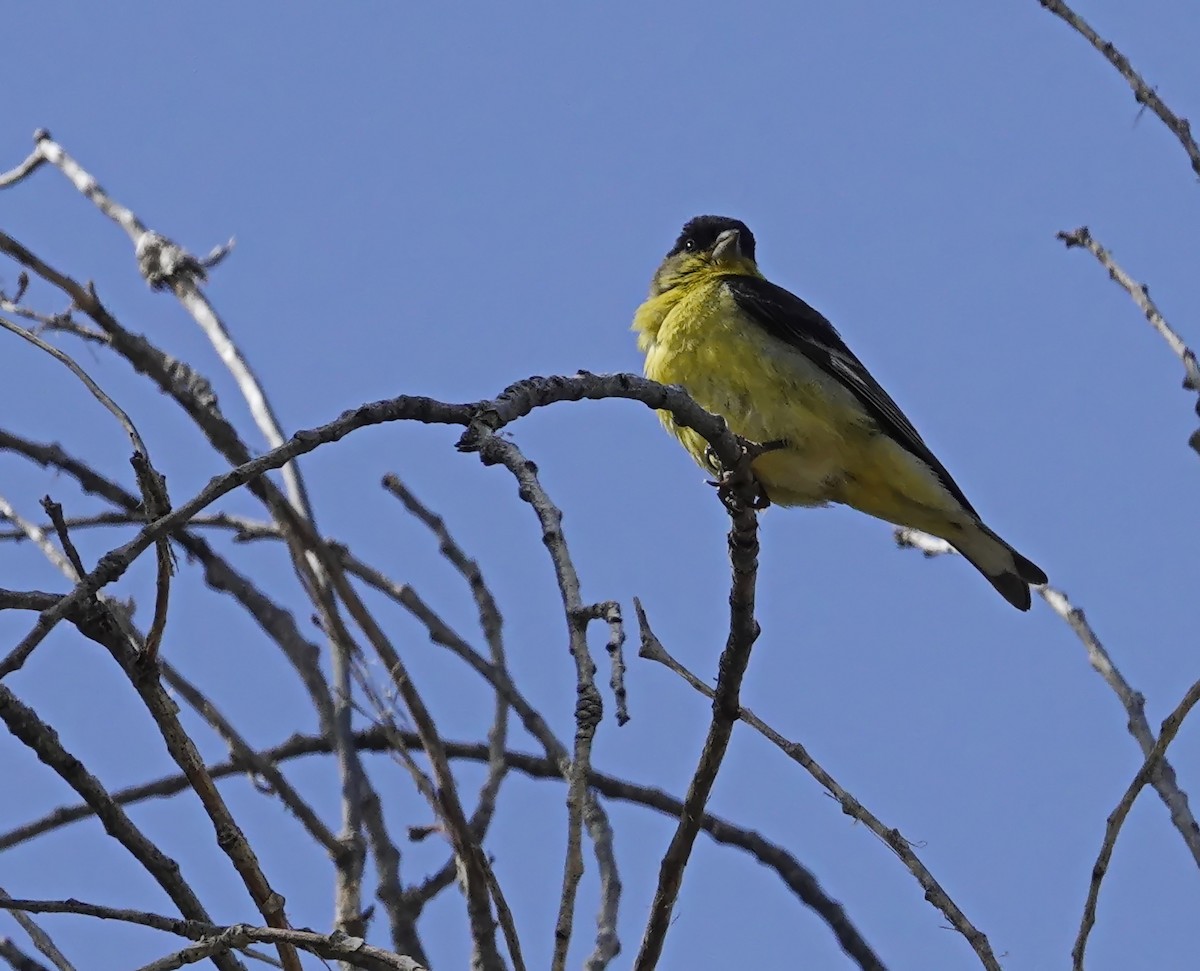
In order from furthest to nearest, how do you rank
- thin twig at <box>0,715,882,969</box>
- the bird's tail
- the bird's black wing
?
the bird's tail
the bird's black wing
thin twig at <box>0,715,882,969</box>

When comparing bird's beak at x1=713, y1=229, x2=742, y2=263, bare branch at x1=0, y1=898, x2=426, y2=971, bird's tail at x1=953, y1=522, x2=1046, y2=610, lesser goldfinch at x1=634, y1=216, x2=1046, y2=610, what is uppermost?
bird's beak at x1=713, y1=229, x2=742, y2=263

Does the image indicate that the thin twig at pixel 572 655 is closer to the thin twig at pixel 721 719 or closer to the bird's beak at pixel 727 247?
the thin twig at pixel 721 719

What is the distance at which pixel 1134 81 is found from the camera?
369 cm

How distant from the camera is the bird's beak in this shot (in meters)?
7.12

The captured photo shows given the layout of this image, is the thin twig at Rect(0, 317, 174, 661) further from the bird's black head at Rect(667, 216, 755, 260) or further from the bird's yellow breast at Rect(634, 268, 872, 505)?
the bird's black head at Rect(667, 216, 755, 260)

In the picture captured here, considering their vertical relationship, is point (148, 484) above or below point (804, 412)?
below

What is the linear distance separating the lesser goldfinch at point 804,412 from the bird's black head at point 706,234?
2.84 ft

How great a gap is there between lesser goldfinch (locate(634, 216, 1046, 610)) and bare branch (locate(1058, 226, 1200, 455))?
1606mm

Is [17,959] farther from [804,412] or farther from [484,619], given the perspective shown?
[804,412]

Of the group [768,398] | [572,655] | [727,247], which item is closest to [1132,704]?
[572,655]

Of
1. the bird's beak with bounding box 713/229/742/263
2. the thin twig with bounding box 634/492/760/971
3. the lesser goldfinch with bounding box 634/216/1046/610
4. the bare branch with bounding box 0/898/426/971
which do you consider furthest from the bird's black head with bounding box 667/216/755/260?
the bare branch with bounding box 0/898/426/971

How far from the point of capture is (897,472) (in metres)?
6.07

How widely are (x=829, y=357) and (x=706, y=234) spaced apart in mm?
1453

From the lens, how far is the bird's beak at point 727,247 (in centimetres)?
712
